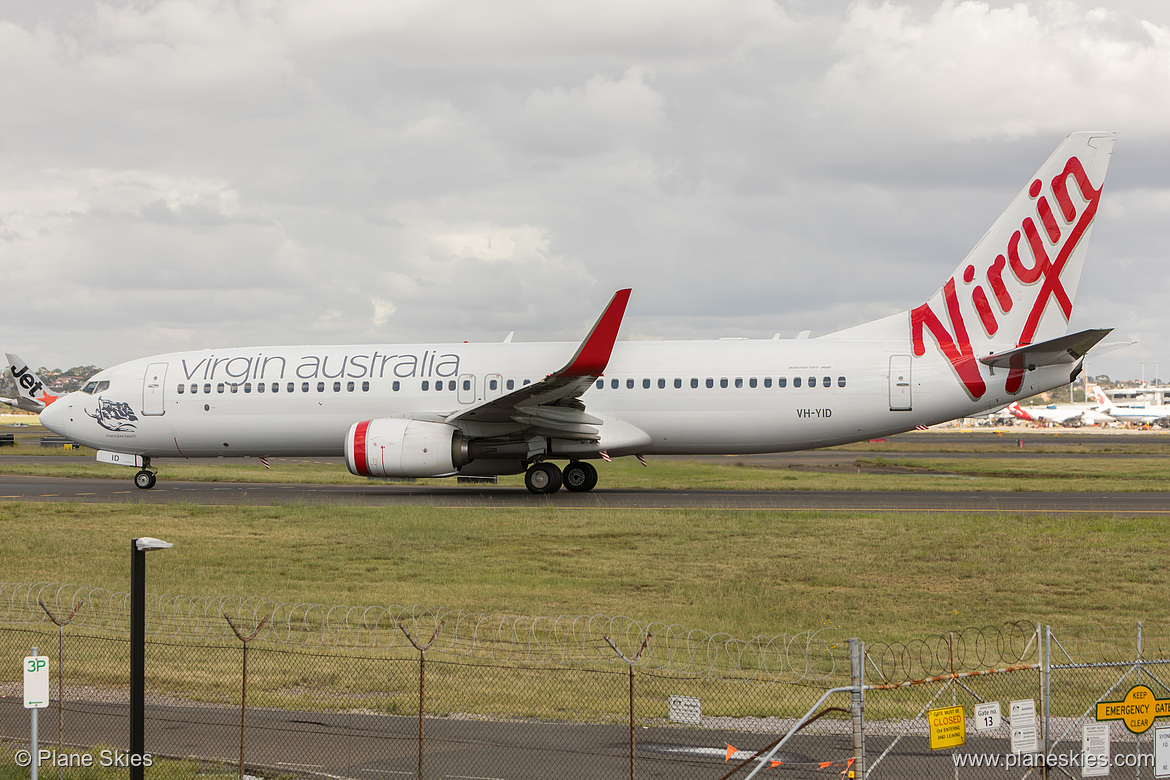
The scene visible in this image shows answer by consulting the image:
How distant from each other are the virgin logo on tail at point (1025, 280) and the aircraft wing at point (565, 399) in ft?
29.5

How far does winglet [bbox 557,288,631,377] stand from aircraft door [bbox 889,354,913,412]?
25.9 ft

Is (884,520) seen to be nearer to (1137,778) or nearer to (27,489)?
(1137,778)

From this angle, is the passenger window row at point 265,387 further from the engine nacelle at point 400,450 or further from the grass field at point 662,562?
the grass field at point 662,562

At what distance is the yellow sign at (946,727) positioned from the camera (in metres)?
7.83

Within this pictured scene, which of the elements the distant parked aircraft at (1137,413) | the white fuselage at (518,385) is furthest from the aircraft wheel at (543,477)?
the distant parked aircraft at (1137,413)

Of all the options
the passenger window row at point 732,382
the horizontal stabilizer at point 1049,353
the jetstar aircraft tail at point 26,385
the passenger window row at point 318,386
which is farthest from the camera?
the jetstar aircraft tail at point 26,385

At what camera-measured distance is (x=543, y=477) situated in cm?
3069

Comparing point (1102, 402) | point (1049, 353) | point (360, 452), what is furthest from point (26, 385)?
point (1102, 402)

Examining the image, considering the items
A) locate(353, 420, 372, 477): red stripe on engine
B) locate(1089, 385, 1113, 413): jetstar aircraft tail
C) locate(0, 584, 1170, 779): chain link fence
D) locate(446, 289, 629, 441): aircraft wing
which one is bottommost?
locate(0, 584, 1170, 779): chain link fence

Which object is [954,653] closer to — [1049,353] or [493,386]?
[1049,353]

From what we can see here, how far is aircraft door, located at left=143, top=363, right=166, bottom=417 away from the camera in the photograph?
33562 mm

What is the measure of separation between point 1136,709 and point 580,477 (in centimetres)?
2373

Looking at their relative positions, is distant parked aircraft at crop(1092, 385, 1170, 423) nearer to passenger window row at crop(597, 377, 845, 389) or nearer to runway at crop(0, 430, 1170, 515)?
runway at crop(0, 430, 1170, 515)

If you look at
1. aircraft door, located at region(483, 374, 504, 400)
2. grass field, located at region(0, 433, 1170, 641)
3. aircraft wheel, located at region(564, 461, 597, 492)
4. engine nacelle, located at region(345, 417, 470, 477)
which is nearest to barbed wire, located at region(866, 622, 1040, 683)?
grass field, located at region(0, 433, 1170, 641)
